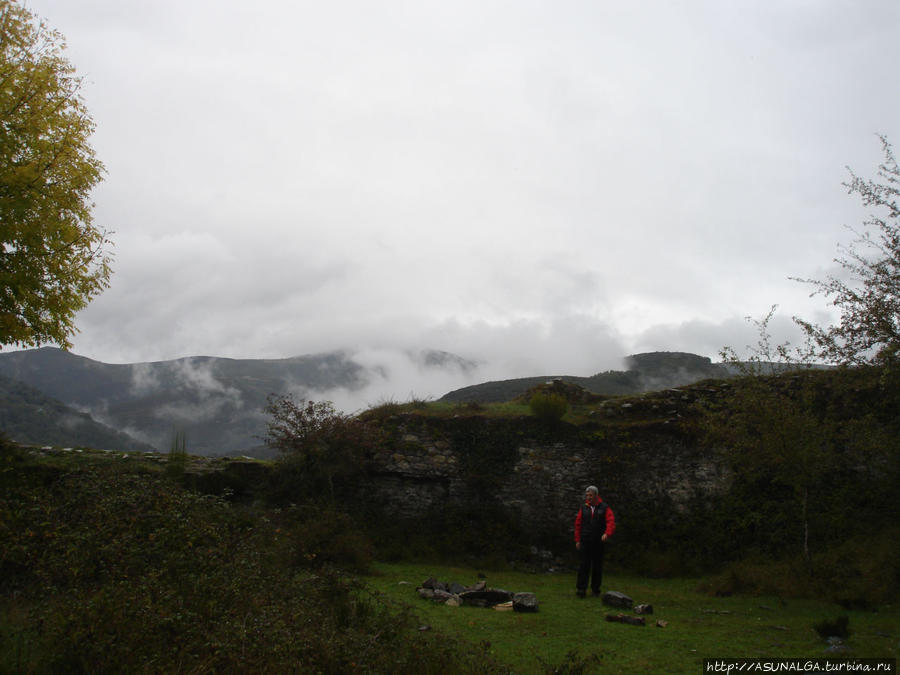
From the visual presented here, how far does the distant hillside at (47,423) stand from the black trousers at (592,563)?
3222cm

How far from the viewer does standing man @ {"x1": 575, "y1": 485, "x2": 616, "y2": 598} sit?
10641 millimetres

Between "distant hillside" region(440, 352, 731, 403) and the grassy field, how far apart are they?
17.9 m

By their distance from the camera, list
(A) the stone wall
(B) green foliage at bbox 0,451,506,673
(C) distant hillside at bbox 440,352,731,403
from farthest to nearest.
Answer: (C) distant hillside at bbox 440,352,731,403 → (A) the stone wall → (B) green foliage at bbox 0,451,506,673

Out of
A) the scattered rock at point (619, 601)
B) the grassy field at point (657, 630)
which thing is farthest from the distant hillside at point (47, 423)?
the scattered rock at point (619, 601)

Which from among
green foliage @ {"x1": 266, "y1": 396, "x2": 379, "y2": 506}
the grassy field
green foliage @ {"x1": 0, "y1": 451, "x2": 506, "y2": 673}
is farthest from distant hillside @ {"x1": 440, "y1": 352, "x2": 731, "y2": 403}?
green foliage @ {"x1": 0, "y1": 451, "x2": 506, "y2": 673}

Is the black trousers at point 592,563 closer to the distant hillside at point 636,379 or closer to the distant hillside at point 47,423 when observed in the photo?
the distant hillside at point 636,379

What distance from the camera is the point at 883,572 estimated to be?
1018 cm

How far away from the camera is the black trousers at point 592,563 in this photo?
10.6 m

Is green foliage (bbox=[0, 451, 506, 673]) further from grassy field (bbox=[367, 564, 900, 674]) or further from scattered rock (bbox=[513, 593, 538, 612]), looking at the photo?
scattered rock (bbox=[513, 593, 538, 612])

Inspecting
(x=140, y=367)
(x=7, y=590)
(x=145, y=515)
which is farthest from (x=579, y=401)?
(x=140, y=367)

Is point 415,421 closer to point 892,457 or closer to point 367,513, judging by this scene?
point 367,513

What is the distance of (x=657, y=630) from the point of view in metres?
7.98

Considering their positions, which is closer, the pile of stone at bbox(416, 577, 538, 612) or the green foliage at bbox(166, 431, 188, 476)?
the pile of stone at bbox(416, 577, 538, 612)

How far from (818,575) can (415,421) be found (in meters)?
10.8
